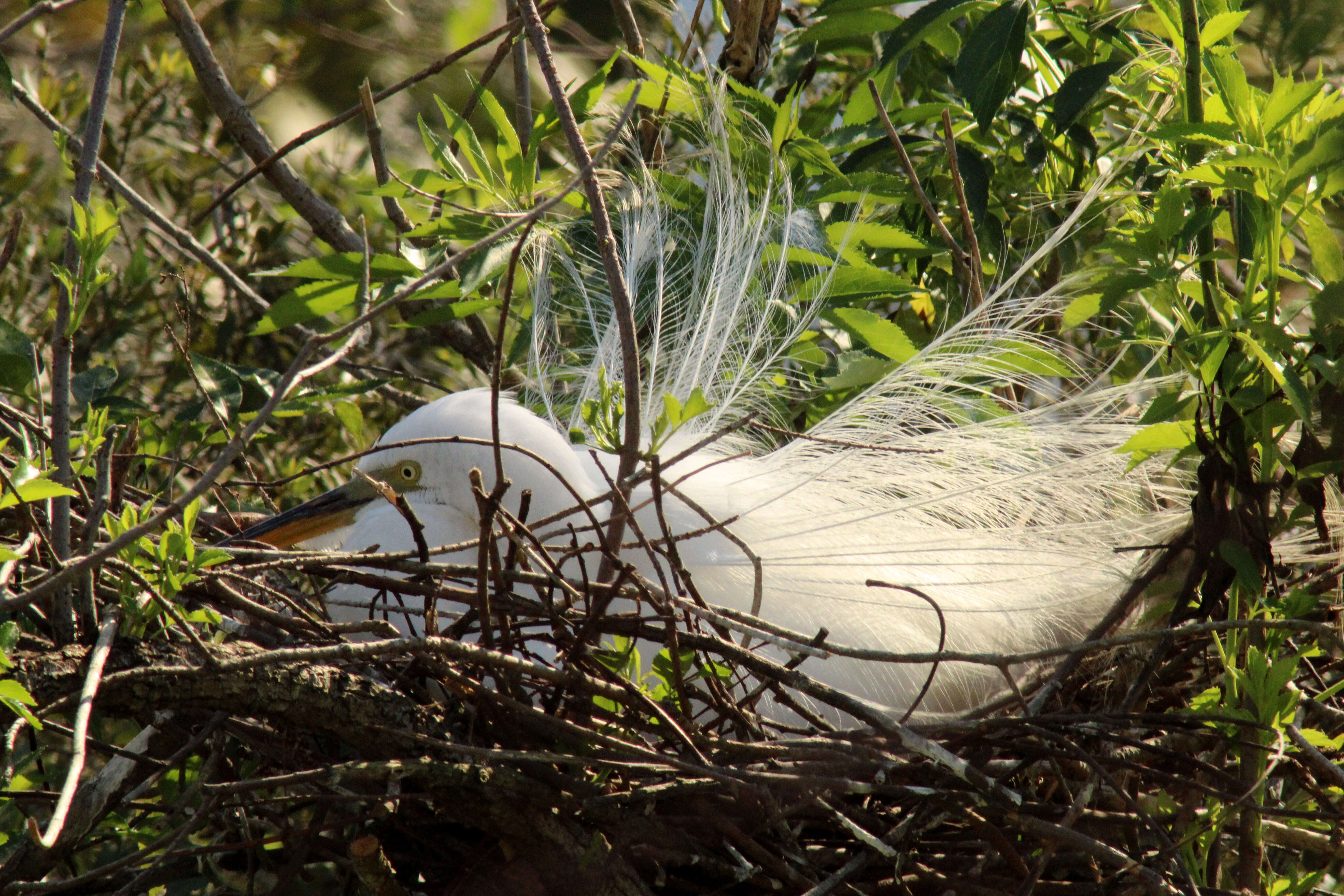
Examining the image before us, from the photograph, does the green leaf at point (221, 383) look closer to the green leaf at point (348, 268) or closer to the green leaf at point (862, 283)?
the green leaf at point (348, 268)

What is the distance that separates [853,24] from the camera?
1.37 m

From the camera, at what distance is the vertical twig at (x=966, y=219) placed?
1.25m

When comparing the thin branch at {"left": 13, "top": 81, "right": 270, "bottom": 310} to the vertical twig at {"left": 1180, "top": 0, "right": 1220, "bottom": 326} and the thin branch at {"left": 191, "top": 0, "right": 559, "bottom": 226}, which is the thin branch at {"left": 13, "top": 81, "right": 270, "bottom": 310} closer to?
the thin branch at {"left": 191, "top": 0, "right": 559, "bottom": 226}

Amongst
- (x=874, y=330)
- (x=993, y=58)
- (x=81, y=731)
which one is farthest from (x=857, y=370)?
(x=81, y=731)

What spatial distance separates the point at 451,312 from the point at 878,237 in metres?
0.51

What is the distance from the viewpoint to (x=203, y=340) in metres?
2.16

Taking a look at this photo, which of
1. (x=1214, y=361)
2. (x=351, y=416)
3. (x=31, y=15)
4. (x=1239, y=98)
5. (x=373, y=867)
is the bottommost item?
(x=373, y=867)

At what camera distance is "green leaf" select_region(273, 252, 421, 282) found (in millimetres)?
1250

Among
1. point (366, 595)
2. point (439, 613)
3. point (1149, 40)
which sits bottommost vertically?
point (366, 595)

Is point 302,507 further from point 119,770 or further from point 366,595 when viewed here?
point 119,770

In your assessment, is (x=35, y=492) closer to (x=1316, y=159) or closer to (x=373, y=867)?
(x=373, y=867)

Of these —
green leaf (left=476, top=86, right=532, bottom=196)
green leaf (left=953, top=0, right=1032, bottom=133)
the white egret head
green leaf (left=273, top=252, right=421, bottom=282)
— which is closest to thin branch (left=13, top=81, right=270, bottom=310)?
green leaf (left=273, top=252, right=421, bottom=282)

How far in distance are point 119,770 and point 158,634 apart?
139 mm

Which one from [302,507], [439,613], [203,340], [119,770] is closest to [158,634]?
[119,770]
